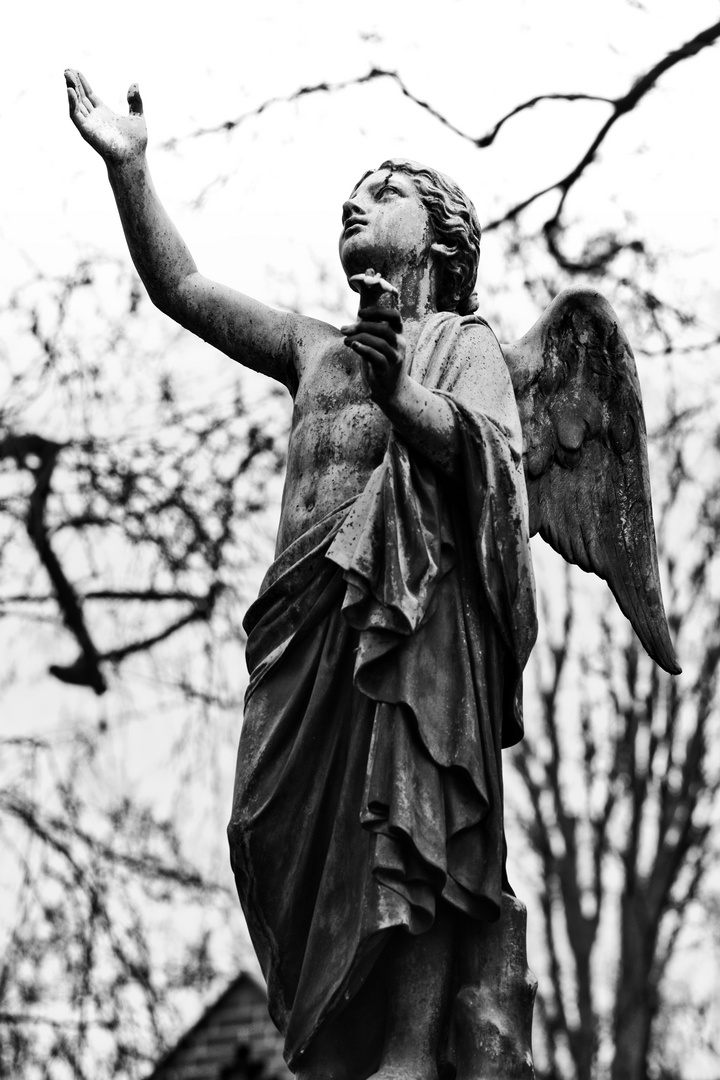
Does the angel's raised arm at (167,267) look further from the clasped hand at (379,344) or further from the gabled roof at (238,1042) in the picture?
the gabled roof at (238,1042)

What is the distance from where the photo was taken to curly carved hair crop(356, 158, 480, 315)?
16.9 ft

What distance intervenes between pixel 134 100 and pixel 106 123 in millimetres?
122

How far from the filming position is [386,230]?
5062mm

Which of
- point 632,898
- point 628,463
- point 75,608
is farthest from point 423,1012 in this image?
point 632,898

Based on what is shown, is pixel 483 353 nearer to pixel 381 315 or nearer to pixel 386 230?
pixel 386 230

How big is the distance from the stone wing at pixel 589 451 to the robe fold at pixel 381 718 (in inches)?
21.0

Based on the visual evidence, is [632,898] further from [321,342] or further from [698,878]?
[321,342]

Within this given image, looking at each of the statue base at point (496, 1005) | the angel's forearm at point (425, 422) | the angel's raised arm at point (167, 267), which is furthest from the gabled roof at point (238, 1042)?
the angel's forearm at point (425, 422)

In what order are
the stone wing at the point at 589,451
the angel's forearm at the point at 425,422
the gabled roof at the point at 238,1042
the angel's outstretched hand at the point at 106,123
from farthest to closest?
the gabled roof at the point at 238,1042 < the stone wing at the point at 589,451 < the angel's outstretched hand at the point at 106,123 < the angel's forearm at the point at 425,422

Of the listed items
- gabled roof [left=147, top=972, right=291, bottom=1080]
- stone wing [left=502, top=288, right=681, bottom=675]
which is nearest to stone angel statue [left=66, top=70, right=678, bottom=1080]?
stone wing [left=502, top=288, right=681, bottom=675]

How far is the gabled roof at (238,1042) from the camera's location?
14.9 metres

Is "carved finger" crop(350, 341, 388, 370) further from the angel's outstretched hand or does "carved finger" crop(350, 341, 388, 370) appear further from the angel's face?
the angel's outstretched hand

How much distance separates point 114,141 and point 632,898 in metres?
10.0

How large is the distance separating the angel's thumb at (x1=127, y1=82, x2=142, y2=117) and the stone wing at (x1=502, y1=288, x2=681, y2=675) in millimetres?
1090
